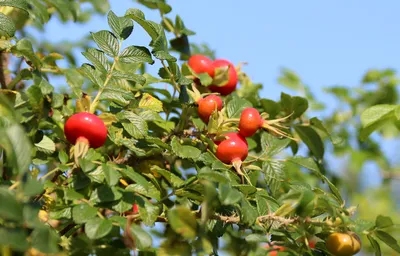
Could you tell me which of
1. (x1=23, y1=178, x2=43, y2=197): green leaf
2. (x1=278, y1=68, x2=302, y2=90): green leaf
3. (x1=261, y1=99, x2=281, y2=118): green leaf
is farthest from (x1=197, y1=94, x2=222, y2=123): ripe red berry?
(x1=278, y1=68, x2=302, y2=90): green leaf

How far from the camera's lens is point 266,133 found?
234 cm

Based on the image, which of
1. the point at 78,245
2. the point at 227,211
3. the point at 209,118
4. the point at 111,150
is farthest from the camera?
the point at 111,150

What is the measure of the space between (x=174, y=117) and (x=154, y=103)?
43 cm

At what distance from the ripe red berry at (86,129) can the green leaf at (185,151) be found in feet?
0.76

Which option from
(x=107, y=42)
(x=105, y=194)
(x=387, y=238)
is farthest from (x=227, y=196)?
(x=107, y=42)

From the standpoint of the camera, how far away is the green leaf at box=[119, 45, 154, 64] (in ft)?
6.60

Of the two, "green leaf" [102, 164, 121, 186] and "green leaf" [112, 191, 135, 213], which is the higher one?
"green leaf" [102, 164, 121, 186]

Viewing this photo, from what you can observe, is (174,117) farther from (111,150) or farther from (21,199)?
(21,199)

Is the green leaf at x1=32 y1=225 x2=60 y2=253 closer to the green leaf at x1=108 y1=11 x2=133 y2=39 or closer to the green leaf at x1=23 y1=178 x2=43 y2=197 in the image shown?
the green leaf at x1=23 y1=178 x2=43 y2=197

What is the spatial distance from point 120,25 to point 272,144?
701 mm

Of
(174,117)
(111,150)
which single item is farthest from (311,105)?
(111,150)

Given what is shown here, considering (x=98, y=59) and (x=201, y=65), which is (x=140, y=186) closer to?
(x=98, y=59)

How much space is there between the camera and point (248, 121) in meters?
2.11

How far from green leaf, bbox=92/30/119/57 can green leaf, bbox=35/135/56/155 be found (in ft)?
1.12
